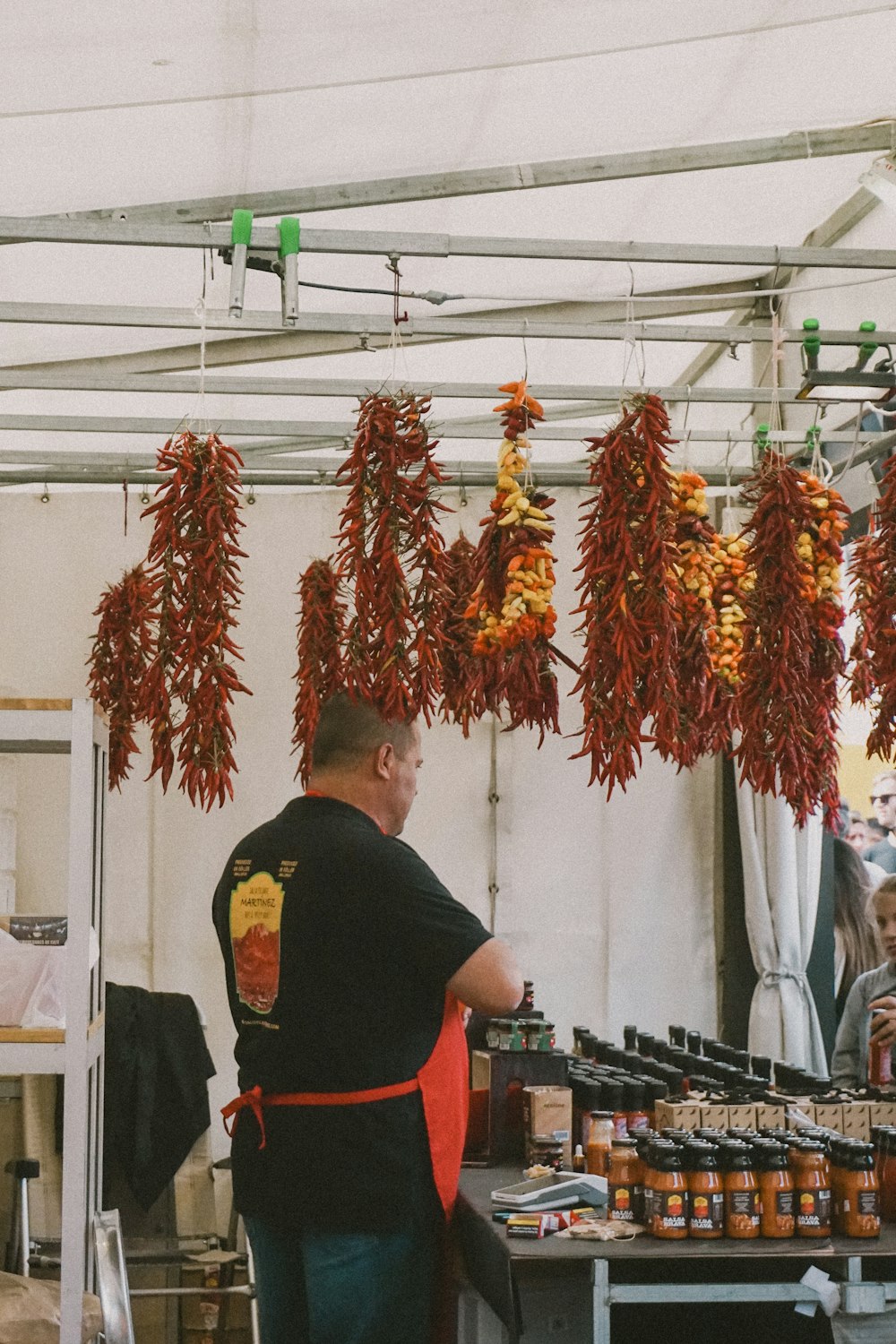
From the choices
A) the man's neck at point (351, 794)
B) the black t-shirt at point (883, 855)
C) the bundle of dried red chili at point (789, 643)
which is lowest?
the black t-shirt at point (883, 855)

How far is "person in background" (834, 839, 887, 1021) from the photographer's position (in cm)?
720

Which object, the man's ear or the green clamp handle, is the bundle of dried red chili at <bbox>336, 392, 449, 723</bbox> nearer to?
the man's ear

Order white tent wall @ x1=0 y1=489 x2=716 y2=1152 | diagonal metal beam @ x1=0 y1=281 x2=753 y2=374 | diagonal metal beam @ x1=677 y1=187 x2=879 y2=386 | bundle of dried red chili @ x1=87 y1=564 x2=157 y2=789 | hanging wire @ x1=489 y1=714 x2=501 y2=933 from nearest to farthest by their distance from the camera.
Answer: diagonal metal beam @ x1=677 y1=187 x2=879 y2=386
bundle of dried red chili @ x1=87 y1=564 x2=157 y2=789
diagonal metal beam @ x1=0 y1=281 x2=753 y2=374
white tent wall @ x1=0 y1=489 x2=716 y2=1152
hanging wire @ x1=489 y1=714 x2=501 y2=933

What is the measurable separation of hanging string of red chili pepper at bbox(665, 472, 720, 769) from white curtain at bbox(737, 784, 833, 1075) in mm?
2066

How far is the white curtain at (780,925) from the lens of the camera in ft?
21.5

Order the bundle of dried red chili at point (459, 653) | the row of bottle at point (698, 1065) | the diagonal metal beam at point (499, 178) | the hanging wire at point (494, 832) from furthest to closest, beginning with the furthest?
1. the hanging wire at point (494, 832)
2. the bundle of dried red chili at point (459, 653)
3. the row of bottle at point (698, 1065)
4. the diagonal metal beam at point (499, 178)

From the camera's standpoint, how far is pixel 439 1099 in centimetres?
343

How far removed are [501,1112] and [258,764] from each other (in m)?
2.93

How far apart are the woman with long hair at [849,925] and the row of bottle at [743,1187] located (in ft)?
12.4

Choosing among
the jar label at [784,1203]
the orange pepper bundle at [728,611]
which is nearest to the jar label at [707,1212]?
the jar label at [784,1203]

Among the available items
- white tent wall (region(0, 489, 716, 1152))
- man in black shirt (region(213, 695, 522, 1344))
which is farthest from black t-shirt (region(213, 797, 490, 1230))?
white tent wall (region(0, 489, 716, 1152))

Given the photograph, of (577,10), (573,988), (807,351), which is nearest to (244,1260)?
(573,988)

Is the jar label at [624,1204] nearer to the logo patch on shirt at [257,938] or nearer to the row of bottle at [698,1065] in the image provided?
the row of bottle at [698,1065]

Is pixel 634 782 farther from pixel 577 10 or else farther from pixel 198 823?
pixel 577 10
